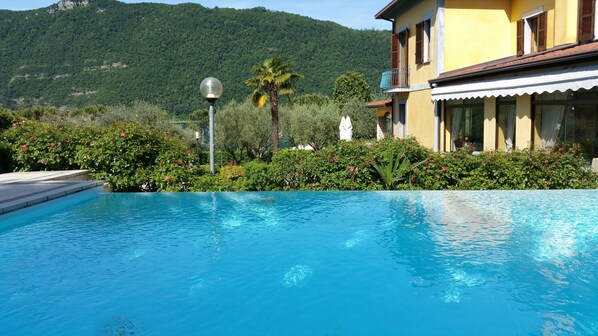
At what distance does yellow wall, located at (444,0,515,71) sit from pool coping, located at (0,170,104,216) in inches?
611

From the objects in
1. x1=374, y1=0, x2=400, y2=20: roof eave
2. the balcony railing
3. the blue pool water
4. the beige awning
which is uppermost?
x1=374, y1=0, x2=400, y2=20: roof eave

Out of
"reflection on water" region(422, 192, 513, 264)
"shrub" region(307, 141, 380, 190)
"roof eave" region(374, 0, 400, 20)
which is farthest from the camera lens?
"roof eave" region(374, 0, 400, 20)

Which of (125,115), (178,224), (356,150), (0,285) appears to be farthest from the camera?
(125,115)

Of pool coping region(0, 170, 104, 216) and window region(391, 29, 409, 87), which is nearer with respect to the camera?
pool coping region(0, 170, 104, 216)

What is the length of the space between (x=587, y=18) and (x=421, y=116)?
357 inches

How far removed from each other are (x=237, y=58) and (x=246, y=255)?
248ft

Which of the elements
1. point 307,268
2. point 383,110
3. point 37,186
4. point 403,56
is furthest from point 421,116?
point 307,268

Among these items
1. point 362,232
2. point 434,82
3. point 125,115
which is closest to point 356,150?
point 362,232

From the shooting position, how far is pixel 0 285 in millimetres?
6938

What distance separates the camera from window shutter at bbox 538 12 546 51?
734 inches

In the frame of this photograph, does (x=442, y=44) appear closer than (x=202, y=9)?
Yes

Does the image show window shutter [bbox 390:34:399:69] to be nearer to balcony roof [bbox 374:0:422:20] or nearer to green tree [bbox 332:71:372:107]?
balcony roof [bbox 374:0:422:20]

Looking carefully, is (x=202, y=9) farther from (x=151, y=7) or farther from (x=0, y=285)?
(x=0, y=285)

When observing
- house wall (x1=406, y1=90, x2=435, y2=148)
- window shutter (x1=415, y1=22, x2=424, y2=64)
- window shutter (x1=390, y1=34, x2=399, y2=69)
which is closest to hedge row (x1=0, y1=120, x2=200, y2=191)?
house wall (x1=406, y1=90, x2=435, y2=148)
